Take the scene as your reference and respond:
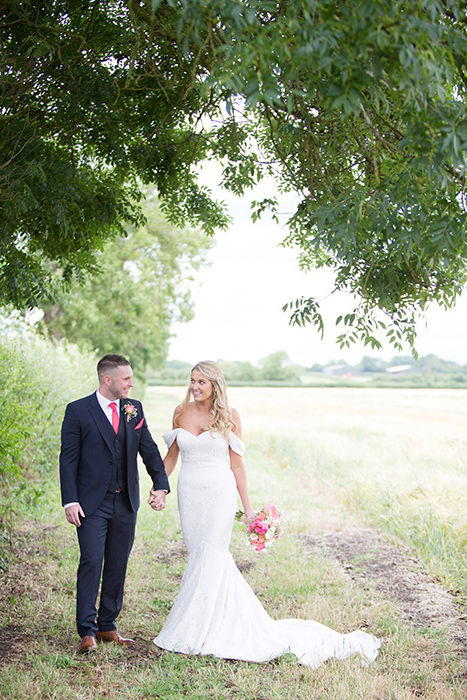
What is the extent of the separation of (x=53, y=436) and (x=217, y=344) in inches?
2675

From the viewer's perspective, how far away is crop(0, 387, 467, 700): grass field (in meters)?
4.80

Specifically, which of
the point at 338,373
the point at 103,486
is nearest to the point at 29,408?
the point at 103,486

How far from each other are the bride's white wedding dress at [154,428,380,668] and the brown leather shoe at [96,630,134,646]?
0.28 meters

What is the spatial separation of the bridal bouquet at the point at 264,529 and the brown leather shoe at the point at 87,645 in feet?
5.13

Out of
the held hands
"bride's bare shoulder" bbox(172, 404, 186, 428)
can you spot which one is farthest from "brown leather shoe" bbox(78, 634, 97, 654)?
"bride's bare shoulder" bbox(172, 404, 186, 428)

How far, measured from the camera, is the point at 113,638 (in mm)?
5602

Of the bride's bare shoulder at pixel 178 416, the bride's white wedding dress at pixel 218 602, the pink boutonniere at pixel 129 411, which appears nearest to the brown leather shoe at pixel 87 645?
the bride's white wedding dress at pixel 218 602

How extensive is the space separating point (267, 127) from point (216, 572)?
5315 mm

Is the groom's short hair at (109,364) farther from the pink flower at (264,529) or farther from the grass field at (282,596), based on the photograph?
the grass field at (282,596)

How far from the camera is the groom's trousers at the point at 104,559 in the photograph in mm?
5340

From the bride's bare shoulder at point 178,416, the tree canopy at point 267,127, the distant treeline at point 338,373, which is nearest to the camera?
the tree canopy at point 267,127

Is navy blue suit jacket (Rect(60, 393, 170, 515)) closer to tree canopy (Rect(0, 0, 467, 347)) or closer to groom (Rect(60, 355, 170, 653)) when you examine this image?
groom (Rect(60, 355, 170, 653))

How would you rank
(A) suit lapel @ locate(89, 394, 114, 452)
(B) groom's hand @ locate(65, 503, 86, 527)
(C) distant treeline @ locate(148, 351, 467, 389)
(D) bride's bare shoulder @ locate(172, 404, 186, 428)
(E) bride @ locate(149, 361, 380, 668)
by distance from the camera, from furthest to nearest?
1. (C) distant treeline @ locate(148, 351, 467, 389)
2. (D) bride's bare shoulder @ locate(172, 404, 186, 428)
3. (A) suit lapel @ locate(89, 394, 114, 452)
4. (E) bride @ locate(149, 361, 380, 668)
5. (B) groom's hand @ locate(65, 503, 86, 527)


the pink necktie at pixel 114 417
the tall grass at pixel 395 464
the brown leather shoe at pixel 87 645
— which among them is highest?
the pink necktie at pixel 114 417
